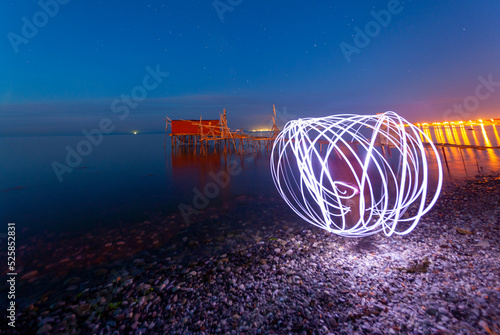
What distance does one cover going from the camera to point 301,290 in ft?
11.7

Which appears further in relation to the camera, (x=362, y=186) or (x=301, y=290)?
(x=362, y=186)

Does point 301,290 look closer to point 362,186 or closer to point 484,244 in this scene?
point 362,186

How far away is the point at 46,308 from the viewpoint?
3.80 metres

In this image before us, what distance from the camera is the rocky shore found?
2.93 meters

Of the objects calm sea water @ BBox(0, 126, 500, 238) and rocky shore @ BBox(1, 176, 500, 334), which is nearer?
rocky shore @ BBox(1, 176, 500, 334)

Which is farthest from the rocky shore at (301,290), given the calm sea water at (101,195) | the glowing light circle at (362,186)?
the calm sea water at (101,195)

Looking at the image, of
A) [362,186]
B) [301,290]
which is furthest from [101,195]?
[362,186]

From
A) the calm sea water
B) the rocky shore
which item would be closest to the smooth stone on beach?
the rocky shore

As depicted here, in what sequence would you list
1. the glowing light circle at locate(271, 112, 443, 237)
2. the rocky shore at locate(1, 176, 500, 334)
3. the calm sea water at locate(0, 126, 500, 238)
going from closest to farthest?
1. the rocky shore at locate(1, 176, 500, 334)
2. the glowing light circle at locate(271, 112, 443, 237)
3. the calm sea water at locate(0, 126, 500, 238)

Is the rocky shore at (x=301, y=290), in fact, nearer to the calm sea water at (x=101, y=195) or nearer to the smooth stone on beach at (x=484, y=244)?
the smooth stone on beach at (x=484, y=244)

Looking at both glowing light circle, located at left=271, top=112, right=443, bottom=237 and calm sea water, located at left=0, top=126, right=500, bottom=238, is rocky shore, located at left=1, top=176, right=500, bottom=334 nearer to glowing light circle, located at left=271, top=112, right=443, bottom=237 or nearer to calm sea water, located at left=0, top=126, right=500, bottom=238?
glowing light circle, located at left=271, top=112, right=443, bottom=237

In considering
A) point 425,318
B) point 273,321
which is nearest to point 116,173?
point 273,321

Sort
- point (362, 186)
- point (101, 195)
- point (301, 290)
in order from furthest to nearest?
point (101, 195)
point (362, 186)
point (301, 290)

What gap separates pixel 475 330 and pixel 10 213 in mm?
14954
